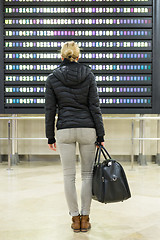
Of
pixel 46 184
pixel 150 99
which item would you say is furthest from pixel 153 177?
pixel 46 184

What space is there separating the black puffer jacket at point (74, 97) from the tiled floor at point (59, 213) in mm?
853

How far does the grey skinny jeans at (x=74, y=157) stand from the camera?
9.85 feet

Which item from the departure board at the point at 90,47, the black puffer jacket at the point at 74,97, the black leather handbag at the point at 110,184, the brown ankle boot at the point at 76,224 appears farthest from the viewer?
the departure board at the point at 90,47

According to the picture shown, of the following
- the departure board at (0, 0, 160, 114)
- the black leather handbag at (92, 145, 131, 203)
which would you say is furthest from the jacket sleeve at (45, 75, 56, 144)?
the departure board at (0, 0, 160, 114)

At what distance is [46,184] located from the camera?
Result: 531cm

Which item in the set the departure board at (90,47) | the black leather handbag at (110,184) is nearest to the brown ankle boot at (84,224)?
the black leather handbag at (110,184)

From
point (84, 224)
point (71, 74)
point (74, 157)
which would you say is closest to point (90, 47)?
point (71, 74)

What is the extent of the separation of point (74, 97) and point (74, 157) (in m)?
0.53

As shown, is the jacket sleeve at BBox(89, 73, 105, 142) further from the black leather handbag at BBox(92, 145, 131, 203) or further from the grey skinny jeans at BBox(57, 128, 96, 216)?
the black leather handbag at BBox(92, 145, 131, 203)

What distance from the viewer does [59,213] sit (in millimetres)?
3725

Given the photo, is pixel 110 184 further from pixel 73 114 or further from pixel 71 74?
pixel 71 74

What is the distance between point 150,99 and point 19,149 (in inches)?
123

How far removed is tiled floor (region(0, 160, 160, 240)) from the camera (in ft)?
10.0

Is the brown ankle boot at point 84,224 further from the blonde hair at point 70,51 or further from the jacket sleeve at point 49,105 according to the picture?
the blonde hair at point 70,51
